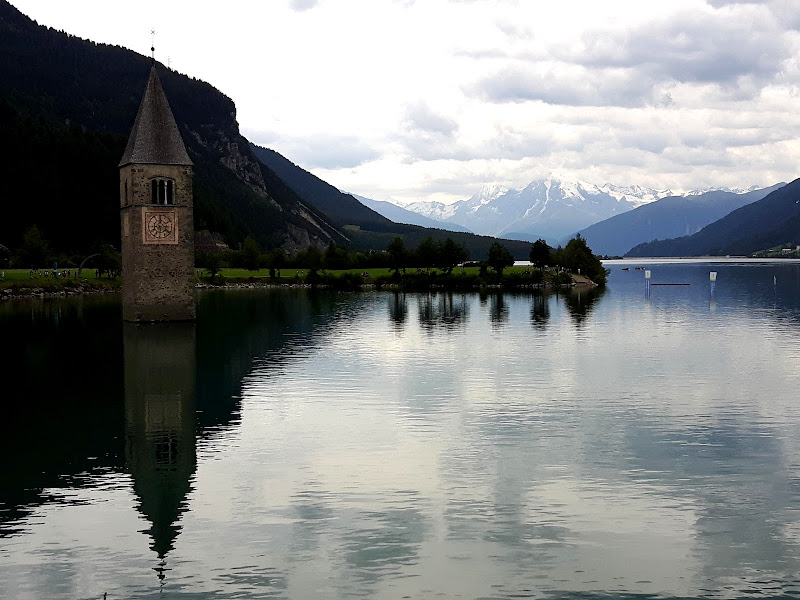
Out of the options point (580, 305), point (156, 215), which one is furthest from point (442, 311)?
point (156, 215)

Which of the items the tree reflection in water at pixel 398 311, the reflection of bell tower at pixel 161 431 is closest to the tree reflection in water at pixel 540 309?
the tree reflection in water at pixel 398 311

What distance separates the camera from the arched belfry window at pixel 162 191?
7631 cm

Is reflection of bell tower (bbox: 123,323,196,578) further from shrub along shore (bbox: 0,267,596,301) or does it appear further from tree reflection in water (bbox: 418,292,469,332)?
shrub along shore (bbox: 0,267,596,301)

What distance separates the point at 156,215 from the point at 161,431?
4568 cm

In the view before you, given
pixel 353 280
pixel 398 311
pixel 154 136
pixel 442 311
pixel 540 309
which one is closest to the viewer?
pixel 154 136

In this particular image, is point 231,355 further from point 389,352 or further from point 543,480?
point 543,480

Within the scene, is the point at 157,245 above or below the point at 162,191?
below

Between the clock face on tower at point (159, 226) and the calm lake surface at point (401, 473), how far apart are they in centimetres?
1932

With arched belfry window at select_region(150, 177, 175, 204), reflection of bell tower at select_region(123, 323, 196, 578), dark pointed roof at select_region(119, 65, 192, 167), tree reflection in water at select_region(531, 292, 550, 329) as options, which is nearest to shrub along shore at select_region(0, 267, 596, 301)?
tree reflection in water at select_region(531, 292, 550, 329)

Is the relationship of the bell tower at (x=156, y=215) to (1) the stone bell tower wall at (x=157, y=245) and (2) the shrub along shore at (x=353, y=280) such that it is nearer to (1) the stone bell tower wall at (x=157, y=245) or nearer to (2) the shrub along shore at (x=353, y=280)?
(1) the stone bell tower wall at (x=157, y=245)

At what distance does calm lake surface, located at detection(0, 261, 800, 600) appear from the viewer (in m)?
19.1

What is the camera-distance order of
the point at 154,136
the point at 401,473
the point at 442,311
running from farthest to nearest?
1. the point at 442,311
2. the point at 154,136
3. the point at 401,473

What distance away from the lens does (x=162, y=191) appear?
76.8 meters

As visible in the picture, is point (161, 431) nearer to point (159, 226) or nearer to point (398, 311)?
point (159, 226)
